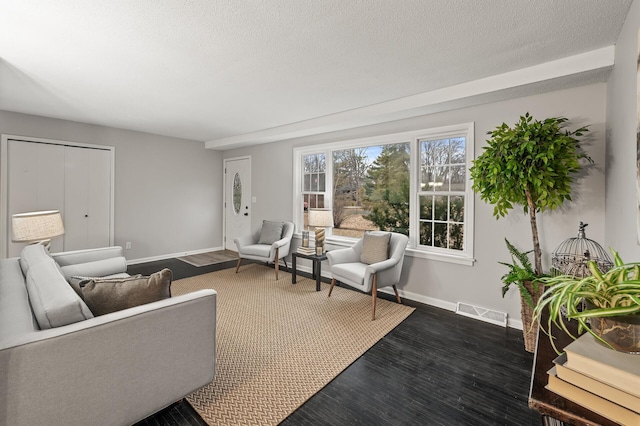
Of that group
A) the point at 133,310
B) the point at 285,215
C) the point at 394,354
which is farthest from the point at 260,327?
the point at 285,215

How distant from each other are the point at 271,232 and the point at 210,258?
1666mm

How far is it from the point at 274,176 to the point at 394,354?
3.78 m

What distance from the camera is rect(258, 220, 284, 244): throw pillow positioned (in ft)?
16.1

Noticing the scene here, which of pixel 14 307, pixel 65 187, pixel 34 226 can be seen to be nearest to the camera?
pixel 14 307

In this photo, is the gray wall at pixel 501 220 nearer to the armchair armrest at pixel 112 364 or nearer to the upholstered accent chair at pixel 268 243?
the upholstered accent chair at pixel 268 243

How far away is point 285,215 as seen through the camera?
5246 millimetres

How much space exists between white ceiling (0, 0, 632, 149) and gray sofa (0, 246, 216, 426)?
1676 mm

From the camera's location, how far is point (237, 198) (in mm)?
6316

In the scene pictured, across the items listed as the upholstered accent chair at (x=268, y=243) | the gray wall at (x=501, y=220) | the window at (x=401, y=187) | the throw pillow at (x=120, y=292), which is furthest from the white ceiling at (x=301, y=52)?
the upholstered accent chair at (x=268, y=243)

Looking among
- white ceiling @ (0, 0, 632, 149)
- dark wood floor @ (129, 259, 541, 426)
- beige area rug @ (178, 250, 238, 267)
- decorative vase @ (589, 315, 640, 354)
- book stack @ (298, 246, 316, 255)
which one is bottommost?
dark wood floor @ (129, 259, 541, 426)

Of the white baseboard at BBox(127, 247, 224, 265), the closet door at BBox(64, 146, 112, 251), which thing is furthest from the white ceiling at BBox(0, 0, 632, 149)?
the white baseboard at BBox(127, 247, 224, 265)

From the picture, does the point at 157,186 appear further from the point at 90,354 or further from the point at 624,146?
the point at 624,146

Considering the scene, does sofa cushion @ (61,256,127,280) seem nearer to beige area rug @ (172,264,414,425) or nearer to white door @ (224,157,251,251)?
beige area rug @ (172,264,414,425)

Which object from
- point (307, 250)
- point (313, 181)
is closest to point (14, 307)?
point (307, 250)
